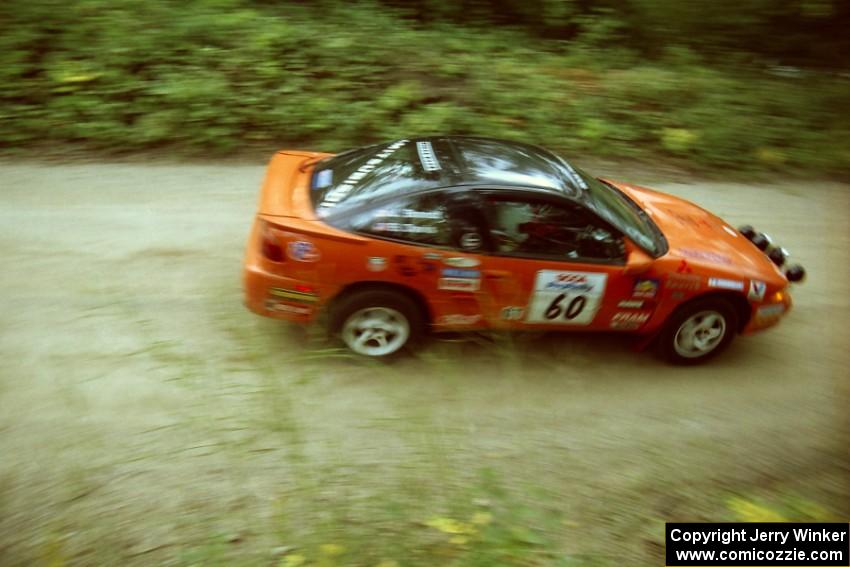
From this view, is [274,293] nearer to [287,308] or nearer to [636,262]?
[287,308]

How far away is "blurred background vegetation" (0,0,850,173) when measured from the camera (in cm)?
836

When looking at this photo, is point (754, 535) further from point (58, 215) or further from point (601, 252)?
point (58, 215)

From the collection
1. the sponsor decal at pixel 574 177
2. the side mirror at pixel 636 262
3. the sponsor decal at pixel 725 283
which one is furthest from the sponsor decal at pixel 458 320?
the sponsor decal at pixel 725 283

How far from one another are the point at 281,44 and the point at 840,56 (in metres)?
6.64

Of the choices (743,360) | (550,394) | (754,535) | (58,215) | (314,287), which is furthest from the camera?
(58,215)

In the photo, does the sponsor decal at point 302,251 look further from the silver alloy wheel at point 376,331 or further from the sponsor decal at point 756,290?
the sponsor decal at point 756,290

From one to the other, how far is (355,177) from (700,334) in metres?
2.97

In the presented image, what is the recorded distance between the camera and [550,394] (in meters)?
5.03

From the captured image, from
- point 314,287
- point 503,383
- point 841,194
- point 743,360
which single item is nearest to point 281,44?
point 314,287

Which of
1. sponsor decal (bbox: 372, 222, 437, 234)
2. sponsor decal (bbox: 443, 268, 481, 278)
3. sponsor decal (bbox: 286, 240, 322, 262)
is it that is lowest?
sponsor decal (bbox: 443, 268, 481, 278)

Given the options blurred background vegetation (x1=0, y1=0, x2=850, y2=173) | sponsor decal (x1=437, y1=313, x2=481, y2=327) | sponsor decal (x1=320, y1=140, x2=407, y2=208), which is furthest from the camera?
blurred background vegetation (x1=0, y1=0, x2=850, y2=173)

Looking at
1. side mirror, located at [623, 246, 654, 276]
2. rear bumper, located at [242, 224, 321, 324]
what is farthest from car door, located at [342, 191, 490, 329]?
side mirror, located at [623, 246, 654, 276]

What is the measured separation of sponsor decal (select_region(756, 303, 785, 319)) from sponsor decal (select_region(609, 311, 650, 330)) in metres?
0.94

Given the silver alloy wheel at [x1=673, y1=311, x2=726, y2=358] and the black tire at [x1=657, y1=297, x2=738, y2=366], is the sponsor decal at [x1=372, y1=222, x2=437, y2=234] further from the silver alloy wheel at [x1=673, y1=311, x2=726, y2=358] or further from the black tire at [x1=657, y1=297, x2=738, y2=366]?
the silver alloy wheel at [x1=673, y1=311, x2=726, y2=358]
